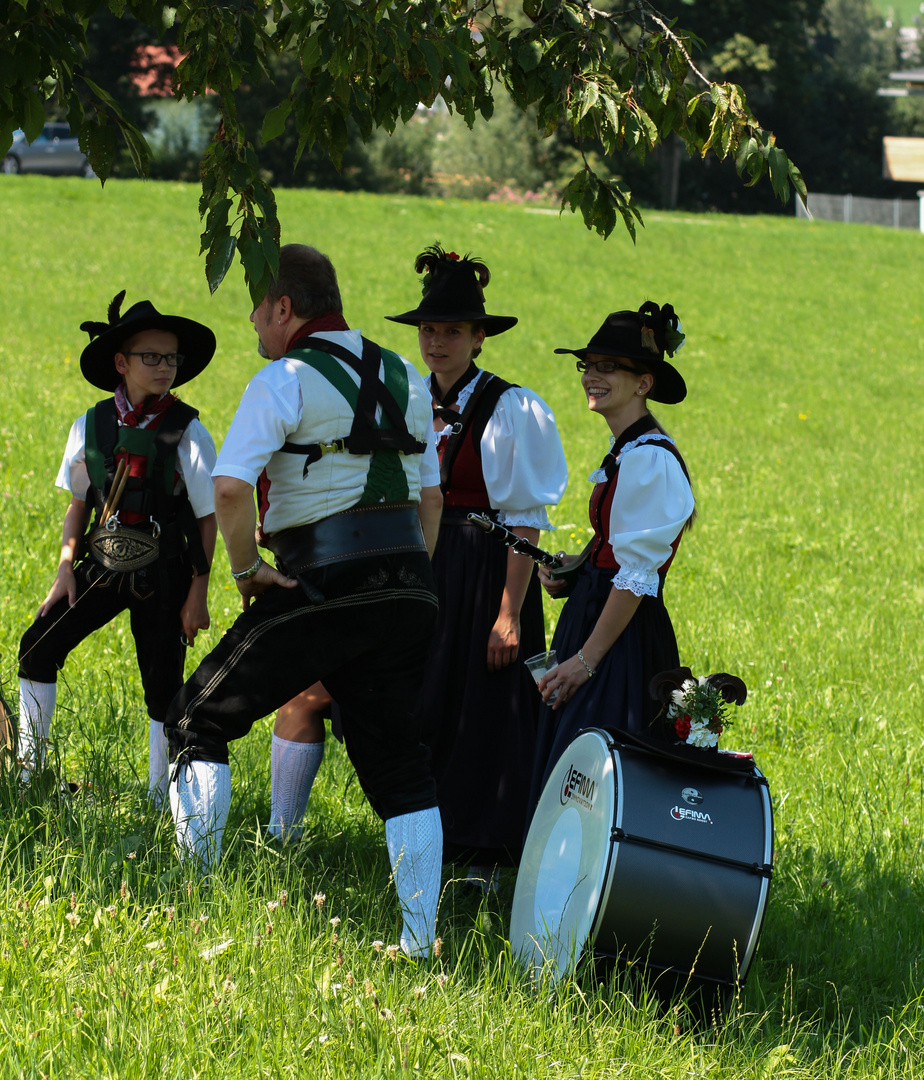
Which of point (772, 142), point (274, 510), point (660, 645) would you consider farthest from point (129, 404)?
point (772, 142)

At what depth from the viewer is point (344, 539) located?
10.9ft

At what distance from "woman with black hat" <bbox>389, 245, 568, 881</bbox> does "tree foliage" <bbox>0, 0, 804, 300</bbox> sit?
0.69 m

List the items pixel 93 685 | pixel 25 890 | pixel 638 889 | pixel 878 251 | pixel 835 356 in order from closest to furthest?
pixel 638 889, pixel 25 890, pixel 93 685, pixel 835 356, pixel 878 251

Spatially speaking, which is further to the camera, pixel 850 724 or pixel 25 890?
pixel 850 724

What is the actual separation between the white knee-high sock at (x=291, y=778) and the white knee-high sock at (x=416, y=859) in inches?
26.7

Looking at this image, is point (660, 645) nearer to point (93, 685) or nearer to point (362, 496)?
point (362, 496)

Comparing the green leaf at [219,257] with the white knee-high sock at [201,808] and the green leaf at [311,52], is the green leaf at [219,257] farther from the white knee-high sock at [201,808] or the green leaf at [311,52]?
the white knee-high sock at [201,808]

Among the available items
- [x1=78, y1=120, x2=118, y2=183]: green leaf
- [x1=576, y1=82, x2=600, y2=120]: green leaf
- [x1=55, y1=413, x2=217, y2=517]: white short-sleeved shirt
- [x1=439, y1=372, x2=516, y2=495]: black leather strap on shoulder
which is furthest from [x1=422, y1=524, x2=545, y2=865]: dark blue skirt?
[x1=78, y1=120, x2=118, y2=183]: green leaf

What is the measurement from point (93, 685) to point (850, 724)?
374 centimetres

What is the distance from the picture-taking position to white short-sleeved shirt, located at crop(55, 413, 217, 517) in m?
4.23

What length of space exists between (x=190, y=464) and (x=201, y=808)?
1.36 meters

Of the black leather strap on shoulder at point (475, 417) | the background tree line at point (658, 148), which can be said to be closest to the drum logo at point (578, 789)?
the black leather strap on shoulder at point (475, 417)

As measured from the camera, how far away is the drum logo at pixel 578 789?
3.11 meters

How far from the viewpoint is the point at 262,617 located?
3314 millimetres
